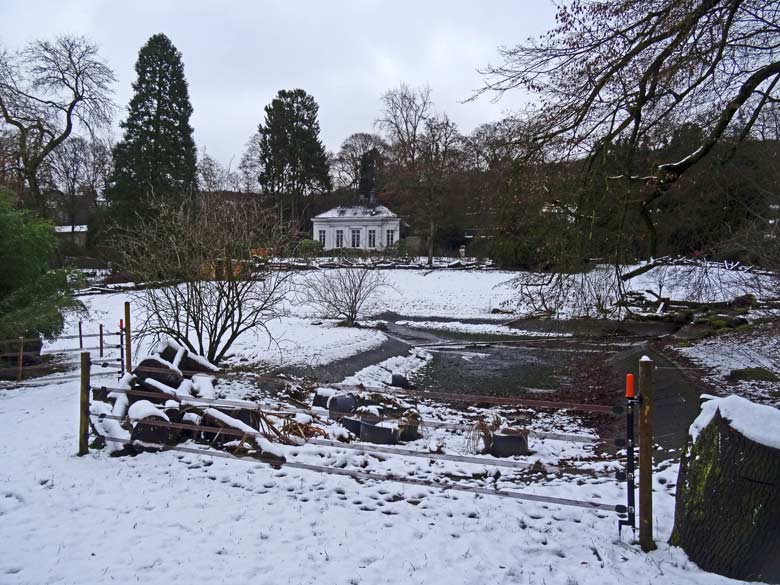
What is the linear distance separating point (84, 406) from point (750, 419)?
6156 mm

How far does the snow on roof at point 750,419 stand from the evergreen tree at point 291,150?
55.4 metres

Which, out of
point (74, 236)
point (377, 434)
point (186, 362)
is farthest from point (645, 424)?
point (74, 236)

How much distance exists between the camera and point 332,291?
2236 centimetres

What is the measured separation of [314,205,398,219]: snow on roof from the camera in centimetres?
5638

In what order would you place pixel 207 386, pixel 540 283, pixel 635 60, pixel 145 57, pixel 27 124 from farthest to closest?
pixel 145 57
pixel 27 124
pixel 540 283
pixel 635 60
pixel 207 386

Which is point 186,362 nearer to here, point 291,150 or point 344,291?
point 344,291

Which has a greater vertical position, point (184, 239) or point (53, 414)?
point (184, 239)

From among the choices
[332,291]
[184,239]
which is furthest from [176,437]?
[332,291]

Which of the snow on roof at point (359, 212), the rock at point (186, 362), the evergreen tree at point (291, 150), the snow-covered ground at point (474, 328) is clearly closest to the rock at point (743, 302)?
the snow-covered ground at point (474, 328)

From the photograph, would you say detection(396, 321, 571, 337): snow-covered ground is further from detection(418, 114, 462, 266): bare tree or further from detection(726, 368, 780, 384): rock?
detection(418, 114, 462, 266): bare tree

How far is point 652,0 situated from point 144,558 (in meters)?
8.87

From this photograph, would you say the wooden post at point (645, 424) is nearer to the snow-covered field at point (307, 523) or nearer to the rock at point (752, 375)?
the snow-covered field at point (307, 523)

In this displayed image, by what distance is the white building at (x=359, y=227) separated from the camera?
55969mm

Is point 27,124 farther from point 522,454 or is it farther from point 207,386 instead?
point 522,454
